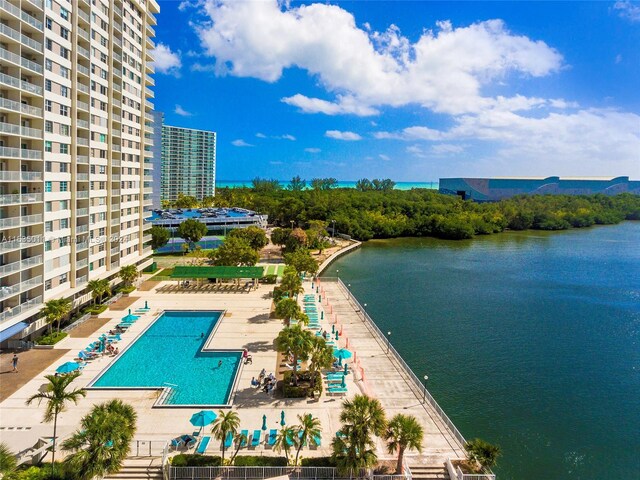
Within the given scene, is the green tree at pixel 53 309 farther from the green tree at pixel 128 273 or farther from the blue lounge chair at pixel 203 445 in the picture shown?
the blue lounge chair at pixel 203 445

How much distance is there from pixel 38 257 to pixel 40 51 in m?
16.0

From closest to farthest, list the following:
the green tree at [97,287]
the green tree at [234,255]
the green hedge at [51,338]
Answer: the green hedge at [51,338], the green tree at [97,287], the green tree at [234,255]

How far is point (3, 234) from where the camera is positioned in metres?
33.1

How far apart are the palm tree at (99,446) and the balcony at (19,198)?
20.6 metres

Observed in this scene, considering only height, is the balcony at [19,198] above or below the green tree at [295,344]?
above

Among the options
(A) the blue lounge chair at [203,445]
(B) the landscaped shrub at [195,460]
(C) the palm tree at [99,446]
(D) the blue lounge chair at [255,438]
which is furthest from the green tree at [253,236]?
(C) the palm tree at [99,446]

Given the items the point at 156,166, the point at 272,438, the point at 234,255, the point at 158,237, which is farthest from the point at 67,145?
A: the point at 156,166

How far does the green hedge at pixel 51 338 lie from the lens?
Result: 1414 inches

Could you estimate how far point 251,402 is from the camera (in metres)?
28.3

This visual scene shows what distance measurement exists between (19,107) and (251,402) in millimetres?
26754

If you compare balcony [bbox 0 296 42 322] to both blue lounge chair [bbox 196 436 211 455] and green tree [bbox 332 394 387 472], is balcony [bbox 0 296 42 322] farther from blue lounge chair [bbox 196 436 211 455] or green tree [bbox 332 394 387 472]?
green tree [bbox 332 394 387 472]

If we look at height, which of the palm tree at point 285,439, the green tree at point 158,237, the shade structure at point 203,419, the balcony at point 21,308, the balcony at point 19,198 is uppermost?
the balcony at point 19,198

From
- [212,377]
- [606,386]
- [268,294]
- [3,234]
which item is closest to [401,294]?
[268,294]

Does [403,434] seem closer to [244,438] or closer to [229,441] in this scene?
[244,438]
